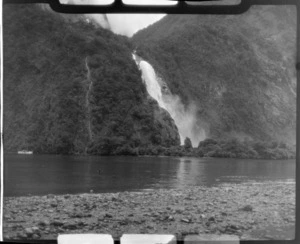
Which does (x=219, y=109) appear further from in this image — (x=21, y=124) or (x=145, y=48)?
(x=21, y=124)

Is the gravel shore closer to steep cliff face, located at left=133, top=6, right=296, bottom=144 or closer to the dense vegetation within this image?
the dense vegetation

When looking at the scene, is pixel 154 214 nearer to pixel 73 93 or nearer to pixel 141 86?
pixel 141 86

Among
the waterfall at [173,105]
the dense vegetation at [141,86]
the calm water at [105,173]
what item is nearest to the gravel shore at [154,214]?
the calm water at [105,173]

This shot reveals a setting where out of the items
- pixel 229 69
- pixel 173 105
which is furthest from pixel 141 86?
pixel 229 69

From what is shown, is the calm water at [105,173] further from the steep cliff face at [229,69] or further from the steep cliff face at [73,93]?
the steep cliff face at [229,69]

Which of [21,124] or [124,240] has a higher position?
[21,124]

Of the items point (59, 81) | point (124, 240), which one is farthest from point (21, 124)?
point (124, 240)

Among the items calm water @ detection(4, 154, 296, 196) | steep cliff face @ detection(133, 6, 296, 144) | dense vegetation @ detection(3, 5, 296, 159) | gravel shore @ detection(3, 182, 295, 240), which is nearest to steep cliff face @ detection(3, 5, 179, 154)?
dense vegetation @ detection(3, 5, 296, 159)
